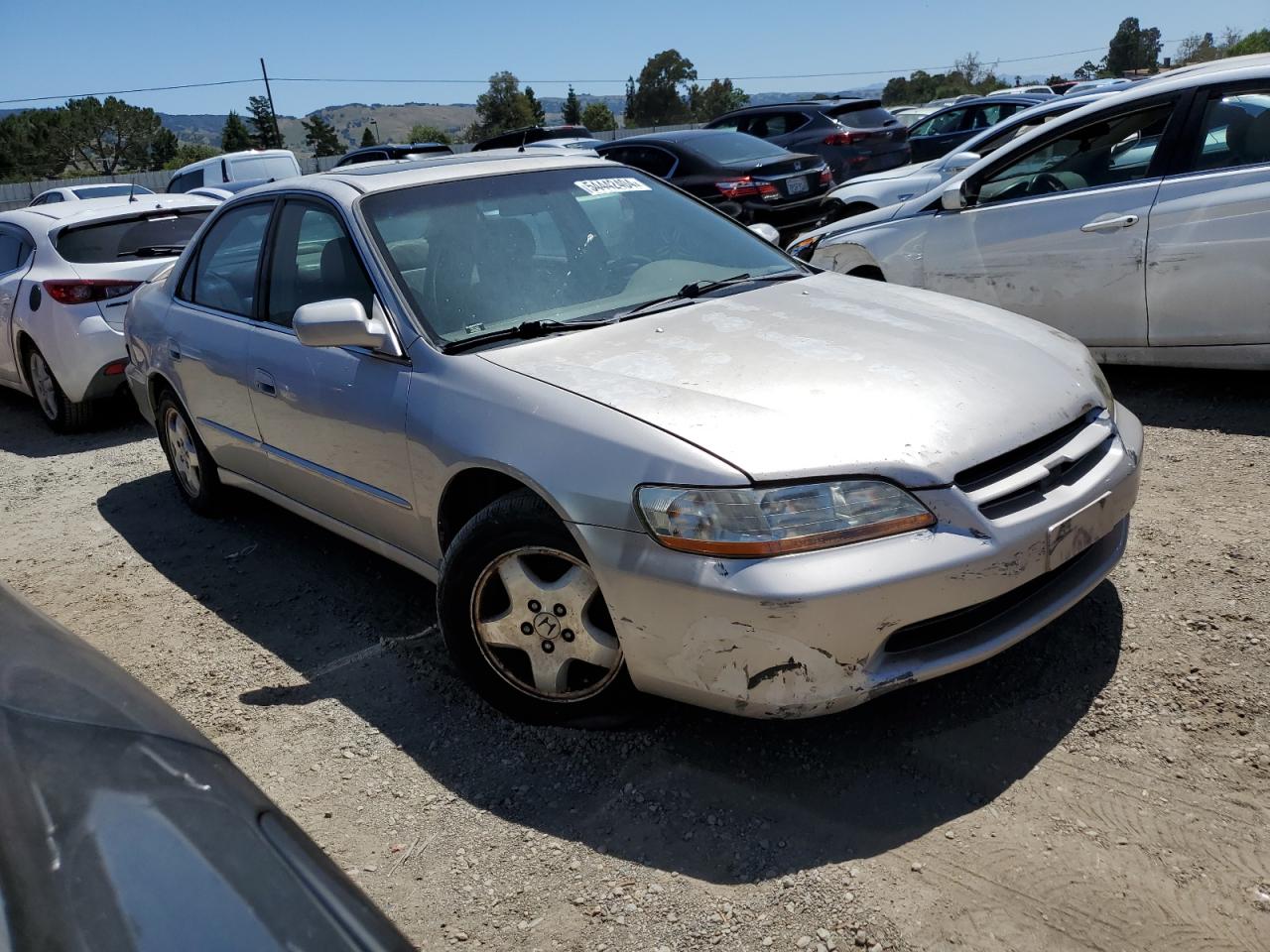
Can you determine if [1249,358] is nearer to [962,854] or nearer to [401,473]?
[962,854]

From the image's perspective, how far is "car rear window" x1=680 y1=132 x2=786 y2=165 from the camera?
10.8m

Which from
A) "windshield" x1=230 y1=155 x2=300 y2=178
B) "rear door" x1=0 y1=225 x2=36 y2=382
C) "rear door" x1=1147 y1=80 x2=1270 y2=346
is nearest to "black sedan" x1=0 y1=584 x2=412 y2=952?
"rear door" x1=1147 y1=80 x2=1270 y2=346

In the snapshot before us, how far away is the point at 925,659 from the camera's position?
260 centimetres

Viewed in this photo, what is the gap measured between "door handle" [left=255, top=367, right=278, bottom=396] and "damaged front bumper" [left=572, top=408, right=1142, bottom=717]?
6.02 feet

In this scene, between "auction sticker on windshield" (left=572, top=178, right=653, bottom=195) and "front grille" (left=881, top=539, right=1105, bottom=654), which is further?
"auction sticker on windshield" (left=572, top=178, right=653, bottom=195)

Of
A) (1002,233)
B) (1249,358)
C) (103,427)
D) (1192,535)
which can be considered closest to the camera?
(1192,535)

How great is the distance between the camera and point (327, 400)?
3639 mm

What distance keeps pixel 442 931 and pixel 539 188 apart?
104 inches

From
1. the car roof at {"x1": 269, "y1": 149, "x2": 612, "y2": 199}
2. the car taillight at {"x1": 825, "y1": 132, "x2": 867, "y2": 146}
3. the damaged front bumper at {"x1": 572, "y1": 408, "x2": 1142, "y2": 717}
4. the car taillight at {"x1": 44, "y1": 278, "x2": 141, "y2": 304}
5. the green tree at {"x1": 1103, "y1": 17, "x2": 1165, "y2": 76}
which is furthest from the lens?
the green tree at {"x1": 1103, "y1": 17, "x2": 1165, "y2": 76}

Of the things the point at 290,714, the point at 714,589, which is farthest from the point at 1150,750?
the point at 290,714

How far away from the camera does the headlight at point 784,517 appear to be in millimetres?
2484

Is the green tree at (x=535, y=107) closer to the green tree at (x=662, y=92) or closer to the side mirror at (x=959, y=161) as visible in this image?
the green tree at (x=662, y=92)

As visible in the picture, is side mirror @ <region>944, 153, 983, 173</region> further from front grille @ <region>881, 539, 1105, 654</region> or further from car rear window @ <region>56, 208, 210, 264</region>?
car rear window @ <region>56, 208, 210, 264</region>

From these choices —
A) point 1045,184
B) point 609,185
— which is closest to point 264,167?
point 1045,184
